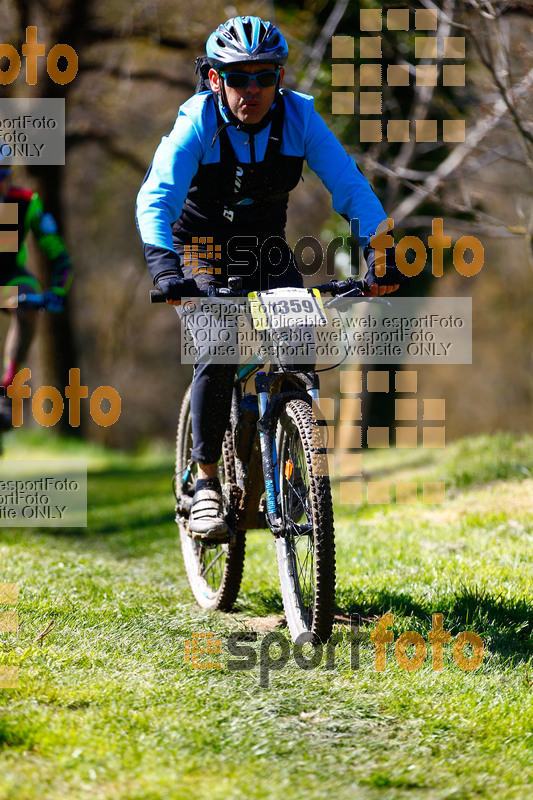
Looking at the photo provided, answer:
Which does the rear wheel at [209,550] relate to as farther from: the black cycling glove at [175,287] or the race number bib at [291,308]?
the black cycling glove at [175,287]

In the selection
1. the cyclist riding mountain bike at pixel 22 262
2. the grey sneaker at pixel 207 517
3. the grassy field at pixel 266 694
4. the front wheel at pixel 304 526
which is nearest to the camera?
the grassy field at pixel 266 694


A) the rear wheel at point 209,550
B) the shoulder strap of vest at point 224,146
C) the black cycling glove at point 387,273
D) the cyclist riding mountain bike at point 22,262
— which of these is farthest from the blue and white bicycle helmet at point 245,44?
the cyclist riding mountain bike at point 22,262

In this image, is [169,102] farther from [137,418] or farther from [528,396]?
[137,418]

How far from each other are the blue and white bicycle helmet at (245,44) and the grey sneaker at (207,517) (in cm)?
194

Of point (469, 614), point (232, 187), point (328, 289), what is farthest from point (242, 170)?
point (469, 614)

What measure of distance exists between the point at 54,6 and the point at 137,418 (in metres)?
19.3

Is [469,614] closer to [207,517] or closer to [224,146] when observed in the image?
[207,517]

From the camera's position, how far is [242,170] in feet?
13.8

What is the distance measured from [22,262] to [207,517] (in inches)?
160

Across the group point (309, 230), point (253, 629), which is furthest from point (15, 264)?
point (309, 230)

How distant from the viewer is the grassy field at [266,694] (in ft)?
8.63

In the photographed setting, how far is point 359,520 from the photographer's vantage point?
7.16m

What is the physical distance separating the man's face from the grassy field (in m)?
2.31

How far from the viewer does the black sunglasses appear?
13.1ft
